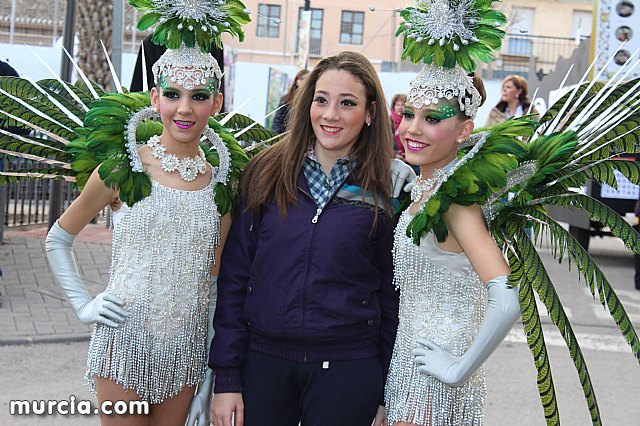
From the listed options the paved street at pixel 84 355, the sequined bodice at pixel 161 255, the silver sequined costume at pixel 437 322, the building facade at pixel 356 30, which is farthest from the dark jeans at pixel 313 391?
the building facade at pixel 356 30

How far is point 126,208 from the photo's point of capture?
3062 mm

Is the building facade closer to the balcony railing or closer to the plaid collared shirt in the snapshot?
the balcony railing

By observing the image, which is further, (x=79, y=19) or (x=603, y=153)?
(x=79, y=19)

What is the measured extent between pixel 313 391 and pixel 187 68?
3.96 ft

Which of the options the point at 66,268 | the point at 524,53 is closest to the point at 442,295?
the point at 66,268

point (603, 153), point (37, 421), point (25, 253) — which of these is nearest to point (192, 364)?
point (603, 153)

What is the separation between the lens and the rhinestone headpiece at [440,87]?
2875 millimetres

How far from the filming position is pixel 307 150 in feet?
10.3

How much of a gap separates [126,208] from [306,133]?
0.69 metres

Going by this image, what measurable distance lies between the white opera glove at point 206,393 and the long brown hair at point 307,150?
351 mm

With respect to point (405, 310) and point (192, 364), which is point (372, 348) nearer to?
point (405, 310)

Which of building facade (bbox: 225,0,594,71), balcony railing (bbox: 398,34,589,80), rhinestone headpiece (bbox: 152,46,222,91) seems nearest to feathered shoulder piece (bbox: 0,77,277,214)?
rhinestone headpiece (bbox: 152,46,222,91)

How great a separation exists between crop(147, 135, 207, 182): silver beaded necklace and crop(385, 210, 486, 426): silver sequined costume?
80 centimetres

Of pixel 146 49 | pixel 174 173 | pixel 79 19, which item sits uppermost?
pixel 79 19
